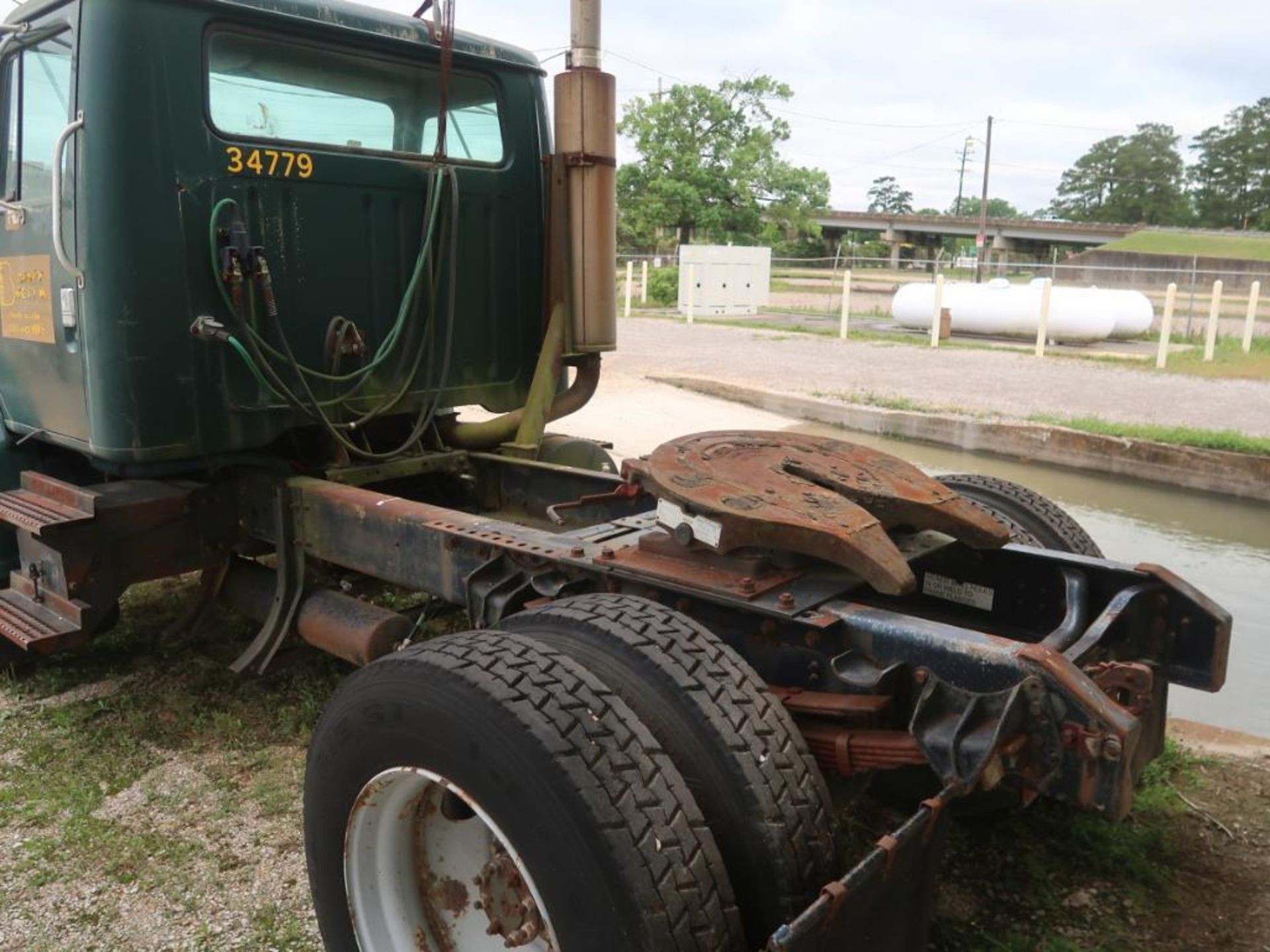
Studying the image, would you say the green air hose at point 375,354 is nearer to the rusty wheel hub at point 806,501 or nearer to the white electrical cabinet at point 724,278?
the rusty wheel hub at point 806,501

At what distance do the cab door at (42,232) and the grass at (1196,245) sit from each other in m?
34.8

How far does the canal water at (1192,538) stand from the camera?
4.57 m

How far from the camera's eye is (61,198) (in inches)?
138

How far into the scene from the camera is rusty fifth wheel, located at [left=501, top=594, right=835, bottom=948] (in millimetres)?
1999

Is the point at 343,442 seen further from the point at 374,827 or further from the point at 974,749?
the point at 974,749

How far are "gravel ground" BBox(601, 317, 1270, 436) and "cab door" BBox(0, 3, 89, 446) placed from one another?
8527 millimetres

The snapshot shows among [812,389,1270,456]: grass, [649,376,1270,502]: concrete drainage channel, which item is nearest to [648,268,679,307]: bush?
[649,376,1270,502]: concrete drainage channel

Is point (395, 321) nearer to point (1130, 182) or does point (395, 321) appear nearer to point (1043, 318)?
point (1043, 318)

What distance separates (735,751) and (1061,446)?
8071mm

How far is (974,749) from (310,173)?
2.96m

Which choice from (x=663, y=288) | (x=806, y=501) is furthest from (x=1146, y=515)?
(x=663, y=288)

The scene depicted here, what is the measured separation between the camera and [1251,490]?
27.2ft

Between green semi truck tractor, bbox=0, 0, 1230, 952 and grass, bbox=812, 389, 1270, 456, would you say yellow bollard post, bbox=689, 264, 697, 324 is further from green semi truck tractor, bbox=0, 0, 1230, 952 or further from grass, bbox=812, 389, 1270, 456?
green semi truck tractor, bbox=0, 0, 1230, 952

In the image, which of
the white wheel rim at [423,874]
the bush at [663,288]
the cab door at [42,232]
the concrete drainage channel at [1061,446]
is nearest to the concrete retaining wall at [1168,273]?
the bush at [663,288]
